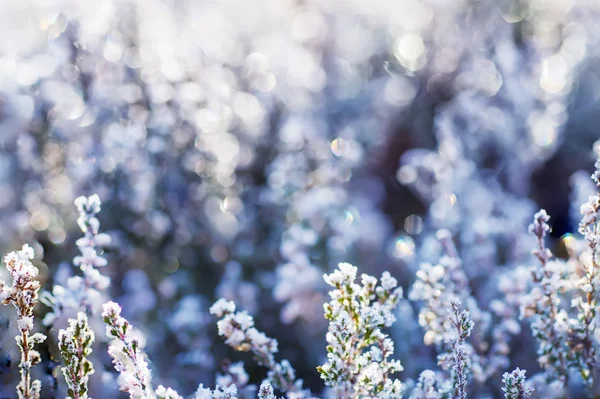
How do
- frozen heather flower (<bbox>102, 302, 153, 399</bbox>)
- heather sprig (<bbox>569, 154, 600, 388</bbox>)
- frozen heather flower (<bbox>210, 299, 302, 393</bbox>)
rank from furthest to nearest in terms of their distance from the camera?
frozen heather flower (<bbox>210, 299, 302, 393</bbox>) < heather sprig (<bbox>569, 154, 600, 388</bbox>) < frozen heather flower (<bbox>102, 302, 153, 399</bbox>)

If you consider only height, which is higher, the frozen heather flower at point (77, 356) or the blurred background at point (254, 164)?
the blurred background at point (254, 164)

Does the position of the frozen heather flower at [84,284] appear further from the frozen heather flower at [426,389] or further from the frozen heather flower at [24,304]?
the frozen heather flower at [426,389]

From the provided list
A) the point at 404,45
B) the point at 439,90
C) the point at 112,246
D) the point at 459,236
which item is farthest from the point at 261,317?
the point at 404,45

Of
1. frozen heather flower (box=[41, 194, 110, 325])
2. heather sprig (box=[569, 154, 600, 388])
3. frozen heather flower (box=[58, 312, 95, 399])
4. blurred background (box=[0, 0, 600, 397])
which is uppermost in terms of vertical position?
blurred background (box=[0, 0, 600, 397])

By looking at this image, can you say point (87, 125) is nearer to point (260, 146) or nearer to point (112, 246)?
point (112, 246)

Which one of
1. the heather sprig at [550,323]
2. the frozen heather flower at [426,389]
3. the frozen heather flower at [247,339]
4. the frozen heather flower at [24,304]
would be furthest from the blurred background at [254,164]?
the frozen heather flower at [24,304]

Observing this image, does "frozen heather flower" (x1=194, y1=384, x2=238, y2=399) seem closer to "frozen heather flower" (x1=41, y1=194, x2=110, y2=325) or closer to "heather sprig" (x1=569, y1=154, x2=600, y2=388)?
"frozen heather flower" (x1=41, y1=194, x2=110, y2=325)

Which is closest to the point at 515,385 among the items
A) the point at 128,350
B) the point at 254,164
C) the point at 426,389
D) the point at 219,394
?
the point at 426,389

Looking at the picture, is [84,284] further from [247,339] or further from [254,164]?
[254,164]

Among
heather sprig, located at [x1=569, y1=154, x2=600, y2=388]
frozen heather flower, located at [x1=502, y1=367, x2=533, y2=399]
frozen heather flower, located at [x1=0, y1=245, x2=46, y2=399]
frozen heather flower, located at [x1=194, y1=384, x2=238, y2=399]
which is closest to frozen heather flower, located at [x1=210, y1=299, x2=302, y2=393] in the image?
frozen heather flower, located at [x1=194, y1=384, x2=238, y2=399]
